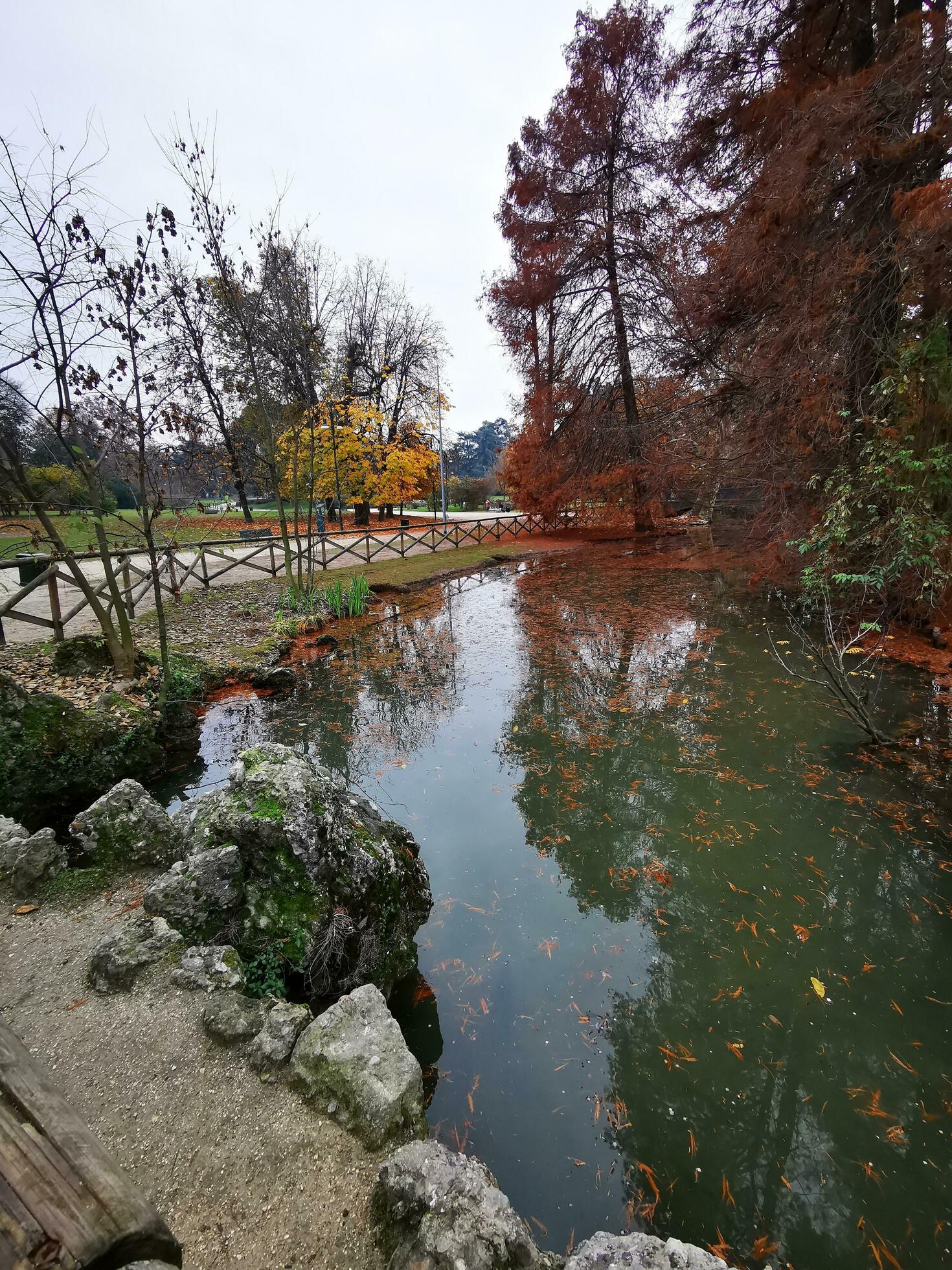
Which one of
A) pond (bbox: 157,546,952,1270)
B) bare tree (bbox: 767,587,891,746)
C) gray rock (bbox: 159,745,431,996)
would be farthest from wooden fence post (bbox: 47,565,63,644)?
bare tree (bbox: 767,587,891,746)

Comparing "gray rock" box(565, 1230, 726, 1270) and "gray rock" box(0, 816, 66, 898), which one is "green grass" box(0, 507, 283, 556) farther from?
"gray rock" box(565, 1230, 726, 1270)

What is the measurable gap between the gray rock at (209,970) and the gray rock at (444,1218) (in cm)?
122

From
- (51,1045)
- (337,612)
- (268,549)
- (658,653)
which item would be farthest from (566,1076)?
(268,549)

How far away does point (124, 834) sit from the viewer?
3574mm

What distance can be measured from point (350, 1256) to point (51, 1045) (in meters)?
1.59

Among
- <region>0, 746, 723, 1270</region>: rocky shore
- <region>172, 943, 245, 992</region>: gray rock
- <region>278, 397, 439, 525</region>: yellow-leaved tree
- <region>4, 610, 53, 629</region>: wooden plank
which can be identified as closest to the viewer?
<region>0, 746, 723, 1270</region>: rocky shore

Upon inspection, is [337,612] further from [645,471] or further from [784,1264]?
[645,471]

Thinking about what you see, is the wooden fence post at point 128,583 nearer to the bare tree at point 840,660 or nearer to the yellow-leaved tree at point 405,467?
the bare tree at point 840,660

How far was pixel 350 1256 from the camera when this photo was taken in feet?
5.61

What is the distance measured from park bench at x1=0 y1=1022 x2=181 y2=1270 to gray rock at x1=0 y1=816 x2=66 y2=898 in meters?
2.85

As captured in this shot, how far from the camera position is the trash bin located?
24.3 ft

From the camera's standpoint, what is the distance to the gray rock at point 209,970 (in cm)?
262

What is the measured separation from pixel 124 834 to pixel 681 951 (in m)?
3.67

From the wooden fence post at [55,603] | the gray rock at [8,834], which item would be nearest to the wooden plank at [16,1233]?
the gray rock at [8,834]
